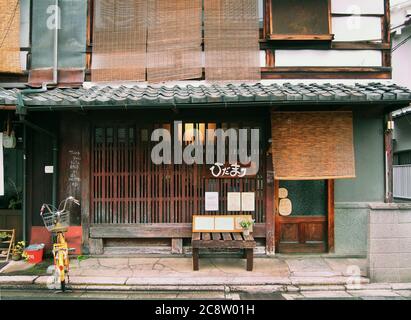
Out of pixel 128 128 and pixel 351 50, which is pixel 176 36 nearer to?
pixel 128 128

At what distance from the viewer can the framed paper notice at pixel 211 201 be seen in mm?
8586

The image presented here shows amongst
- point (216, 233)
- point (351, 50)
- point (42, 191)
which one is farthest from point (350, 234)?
point (42, 191)

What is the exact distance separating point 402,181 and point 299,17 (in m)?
11.0

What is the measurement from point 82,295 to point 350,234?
277 inches

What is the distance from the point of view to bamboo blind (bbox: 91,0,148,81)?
340 inches

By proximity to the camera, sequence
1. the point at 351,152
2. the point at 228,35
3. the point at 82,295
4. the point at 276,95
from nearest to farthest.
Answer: the point at 82,295 < the point at 276,95 < the point at 351,152 < the point at 228,35

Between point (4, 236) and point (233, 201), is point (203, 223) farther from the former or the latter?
point (4, 236)

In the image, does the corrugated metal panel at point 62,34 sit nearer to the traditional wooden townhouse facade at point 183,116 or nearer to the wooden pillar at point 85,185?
the traditional wooden townhouse facade at point 183,116

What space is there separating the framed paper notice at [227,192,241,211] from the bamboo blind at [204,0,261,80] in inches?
127

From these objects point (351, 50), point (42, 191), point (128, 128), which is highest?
point (351, 50)

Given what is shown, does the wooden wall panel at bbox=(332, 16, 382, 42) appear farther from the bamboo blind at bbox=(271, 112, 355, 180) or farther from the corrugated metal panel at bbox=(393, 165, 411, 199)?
the corrugated metal panel at bbox=(393, 165, 411, 199)

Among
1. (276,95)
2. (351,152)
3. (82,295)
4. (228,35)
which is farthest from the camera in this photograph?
(228,35)

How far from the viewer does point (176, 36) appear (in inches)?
338

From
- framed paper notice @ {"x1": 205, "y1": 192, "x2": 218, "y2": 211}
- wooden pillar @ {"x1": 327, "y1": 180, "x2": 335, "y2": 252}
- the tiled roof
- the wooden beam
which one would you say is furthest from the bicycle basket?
wooden pillar @ {"x1": 327, "y1": 180, "x2": 335, "y2": 252}
